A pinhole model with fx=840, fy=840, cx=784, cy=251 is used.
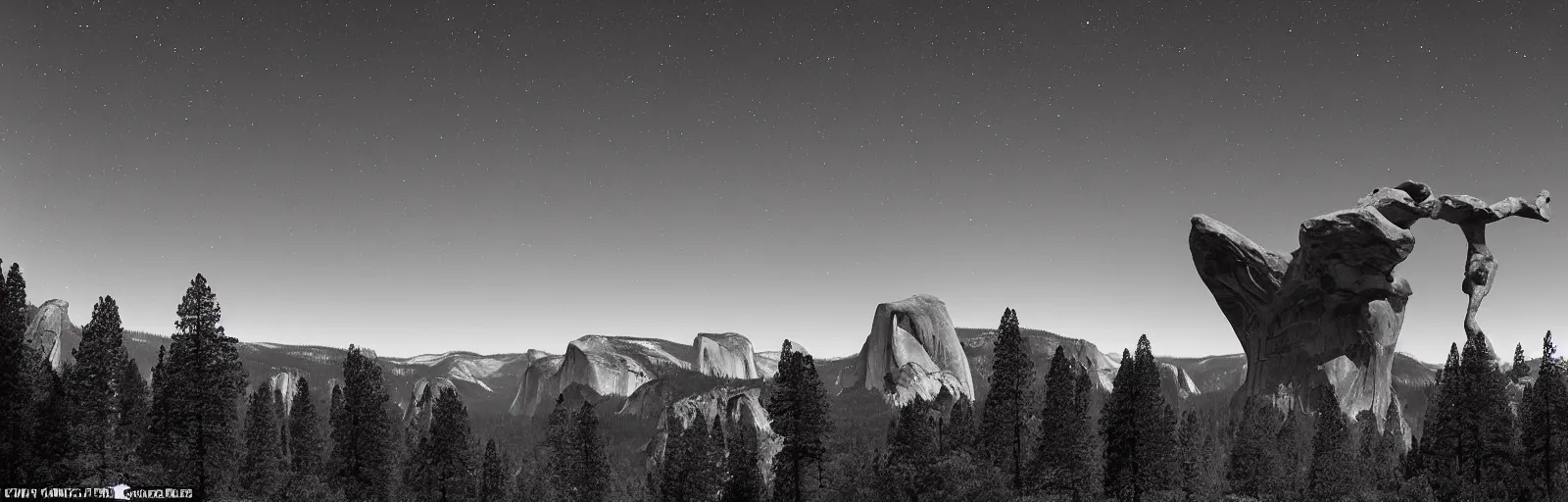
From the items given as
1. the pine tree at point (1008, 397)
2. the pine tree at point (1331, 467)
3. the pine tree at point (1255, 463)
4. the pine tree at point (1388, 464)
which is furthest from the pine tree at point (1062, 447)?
the pine tree at point (1388, 464)

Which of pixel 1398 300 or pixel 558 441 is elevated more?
pixel 1398 300

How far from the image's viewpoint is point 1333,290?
130 m

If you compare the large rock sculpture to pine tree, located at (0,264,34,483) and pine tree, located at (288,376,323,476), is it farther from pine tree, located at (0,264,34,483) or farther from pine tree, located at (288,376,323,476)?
pine tree, located at (0,264,34,483)

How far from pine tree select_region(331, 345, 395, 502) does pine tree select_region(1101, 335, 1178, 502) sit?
165 ft

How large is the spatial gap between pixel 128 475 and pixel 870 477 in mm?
52421

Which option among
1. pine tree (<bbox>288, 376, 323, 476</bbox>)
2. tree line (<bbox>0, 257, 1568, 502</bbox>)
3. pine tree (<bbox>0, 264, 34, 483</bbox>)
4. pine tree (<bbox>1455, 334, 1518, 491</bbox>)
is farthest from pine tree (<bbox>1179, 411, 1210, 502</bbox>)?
pine tree (<bbox>288, 376, 323, 476</bbox>)

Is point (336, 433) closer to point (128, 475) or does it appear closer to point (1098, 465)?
point (128, 475)

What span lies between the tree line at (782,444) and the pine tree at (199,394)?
0.09 m

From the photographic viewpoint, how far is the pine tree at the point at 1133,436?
182 feet

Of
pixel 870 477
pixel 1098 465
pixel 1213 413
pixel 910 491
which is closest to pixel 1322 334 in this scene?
pixel 1213 413

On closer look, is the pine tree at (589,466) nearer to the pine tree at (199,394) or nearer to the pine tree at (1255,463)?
the pine tree at (199,394)

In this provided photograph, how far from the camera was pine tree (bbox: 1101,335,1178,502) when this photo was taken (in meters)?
55.6

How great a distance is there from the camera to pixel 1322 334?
13488 cm

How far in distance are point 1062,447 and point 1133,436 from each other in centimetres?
576
